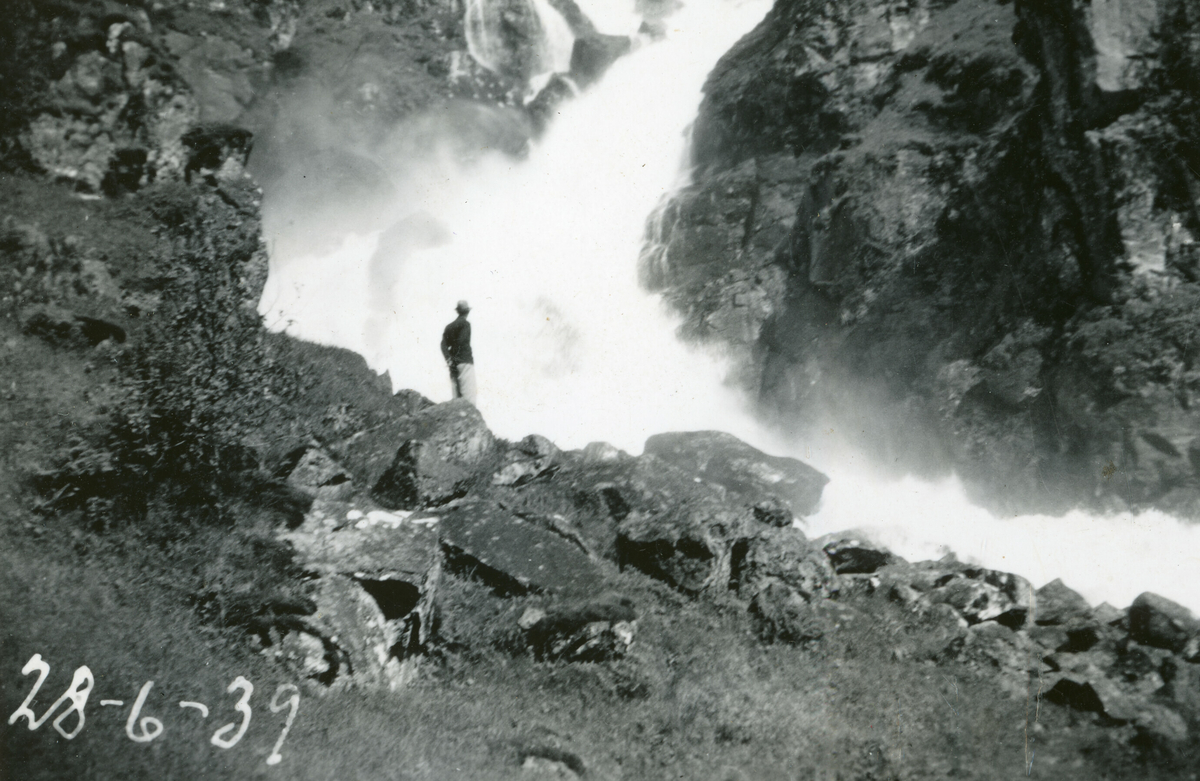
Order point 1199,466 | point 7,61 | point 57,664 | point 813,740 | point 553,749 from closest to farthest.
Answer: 1. point 57,664
2. point 553,749
3. point 813,740
4. point 7,61
5. point 1199,466

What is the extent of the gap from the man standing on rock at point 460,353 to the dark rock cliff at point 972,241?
8.15 meters

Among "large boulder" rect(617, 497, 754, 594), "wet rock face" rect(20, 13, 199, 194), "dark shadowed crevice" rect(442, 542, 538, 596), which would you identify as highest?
"wet rock face" rect(20, 13, 199, 194)

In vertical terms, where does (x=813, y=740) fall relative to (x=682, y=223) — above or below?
below

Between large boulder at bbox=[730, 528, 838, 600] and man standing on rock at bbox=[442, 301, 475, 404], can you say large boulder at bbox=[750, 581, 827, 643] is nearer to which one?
large boulder at bbox=[730, 528, 838, 600]

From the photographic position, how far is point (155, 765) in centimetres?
406

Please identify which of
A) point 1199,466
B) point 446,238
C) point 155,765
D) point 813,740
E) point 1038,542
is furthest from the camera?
point 446,238

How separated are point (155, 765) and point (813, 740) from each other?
4370mm

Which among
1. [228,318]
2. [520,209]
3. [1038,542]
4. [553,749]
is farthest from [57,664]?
[520,209]

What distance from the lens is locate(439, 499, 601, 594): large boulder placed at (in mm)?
6750

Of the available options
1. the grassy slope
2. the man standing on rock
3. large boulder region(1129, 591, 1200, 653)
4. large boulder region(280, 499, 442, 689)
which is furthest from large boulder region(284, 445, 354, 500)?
large boulder region(1129, 591, 1200, 653)

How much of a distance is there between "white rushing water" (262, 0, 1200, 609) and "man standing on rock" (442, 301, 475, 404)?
3364 millimetres

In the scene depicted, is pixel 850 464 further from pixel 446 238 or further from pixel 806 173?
pixel 446 238

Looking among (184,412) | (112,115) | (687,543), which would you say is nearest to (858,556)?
(687,543)

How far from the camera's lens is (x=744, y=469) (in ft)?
40.0
